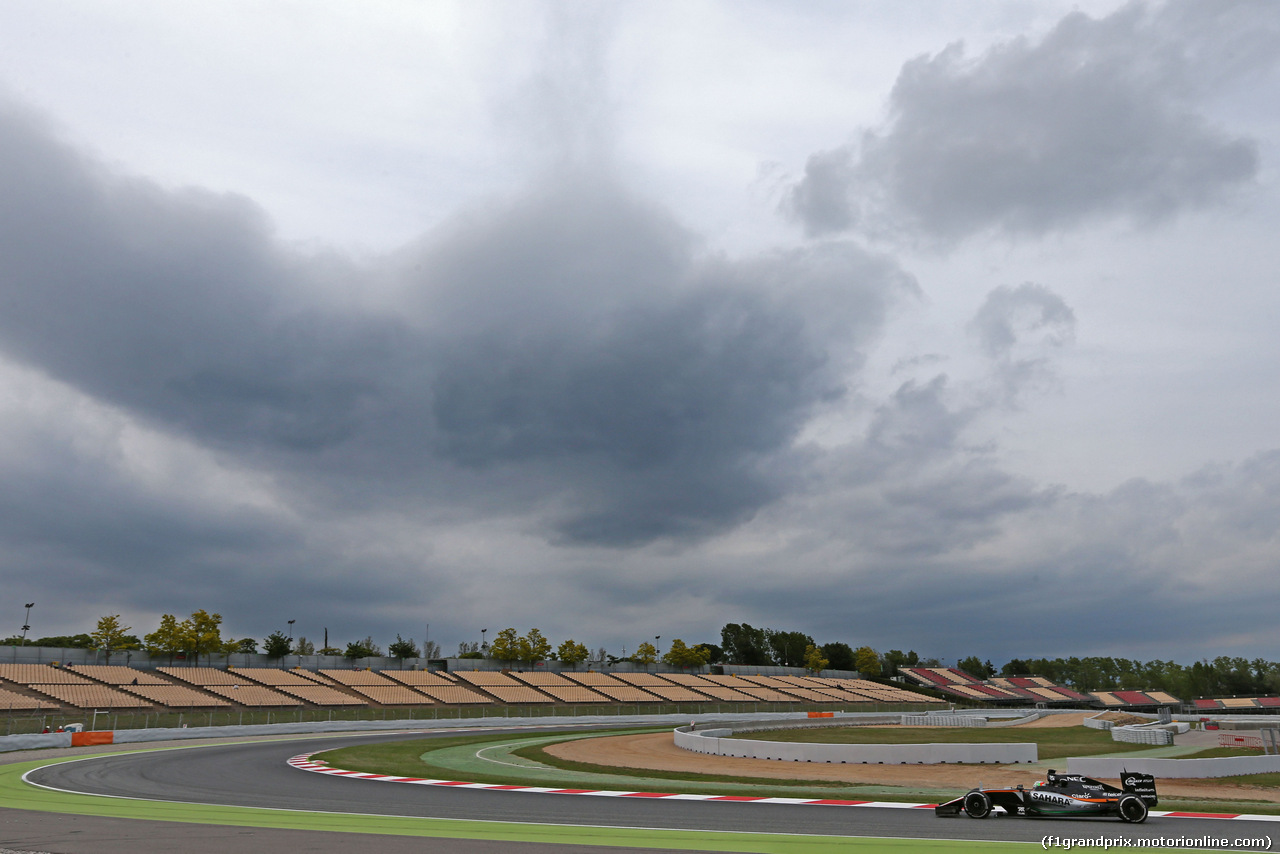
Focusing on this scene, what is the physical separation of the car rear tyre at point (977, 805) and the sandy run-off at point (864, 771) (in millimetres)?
6676

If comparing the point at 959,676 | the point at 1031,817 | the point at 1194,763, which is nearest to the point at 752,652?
the point at 959,676

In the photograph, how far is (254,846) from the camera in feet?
42.2

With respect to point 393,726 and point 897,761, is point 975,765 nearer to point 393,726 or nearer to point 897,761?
point 897,761

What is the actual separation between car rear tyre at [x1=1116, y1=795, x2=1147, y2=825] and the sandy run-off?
22.0 ft

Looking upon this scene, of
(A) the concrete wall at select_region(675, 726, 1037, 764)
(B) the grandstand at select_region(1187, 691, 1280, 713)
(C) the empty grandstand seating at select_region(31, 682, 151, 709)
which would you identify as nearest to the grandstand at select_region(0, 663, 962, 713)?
(C) the empty grandstand seating at select_region(31, 682, 151, 709)

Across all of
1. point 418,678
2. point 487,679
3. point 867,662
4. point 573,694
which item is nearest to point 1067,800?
point 573,694

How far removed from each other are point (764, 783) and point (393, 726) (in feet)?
129

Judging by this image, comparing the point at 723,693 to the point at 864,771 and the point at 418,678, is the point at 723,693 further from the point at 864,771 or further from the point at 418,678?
the point at 864,771

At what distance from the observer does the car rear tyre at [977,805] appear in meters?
16.1

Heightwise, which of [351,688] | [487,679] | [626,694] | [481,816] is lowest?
[626,694]

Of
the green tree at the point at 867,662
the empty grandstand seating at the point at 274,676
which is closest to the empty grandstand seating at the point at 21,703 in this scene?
the empty grandstand seating at the point at 274,676

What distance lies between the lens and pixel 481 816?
1678 cm

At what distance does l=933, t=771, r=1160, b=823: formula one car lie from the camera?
15555 millimetres

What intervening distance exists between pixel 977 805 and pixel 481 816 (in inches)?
381
